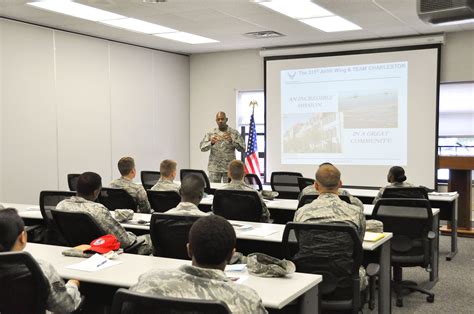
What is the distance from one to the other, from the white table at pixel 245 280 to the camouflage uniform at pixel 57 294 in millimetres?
211

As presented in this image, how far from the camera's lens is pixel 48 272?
2326 millimetres

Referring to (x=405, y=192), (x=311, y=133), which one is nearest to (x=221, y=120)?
(x=311, y=133)

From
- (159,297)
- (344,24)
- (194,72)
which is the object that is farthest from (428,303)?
(194,72)

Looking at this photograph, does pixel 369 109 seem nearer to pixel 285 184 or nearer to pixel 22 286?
pixel 285 184

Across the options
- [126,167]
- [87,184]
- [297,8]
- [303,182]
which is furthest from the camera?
[297,8]

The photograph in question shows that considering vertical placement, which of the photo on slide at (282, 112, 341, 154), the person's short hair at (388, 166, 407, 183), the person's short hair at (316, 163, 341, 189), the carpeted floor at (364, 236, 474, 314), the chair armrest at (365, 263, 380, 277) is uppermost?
the photo on slide at (282, 112, 341, 154)

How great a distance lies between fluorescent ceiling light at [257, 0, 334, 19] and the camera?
615cm

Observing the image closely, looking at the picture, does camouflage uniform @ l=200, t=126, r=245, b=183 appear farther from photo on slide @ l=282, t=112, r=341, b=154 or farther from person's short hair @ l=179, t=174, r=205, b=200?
person's short hair @ l=179, t=174, r=205, b=200

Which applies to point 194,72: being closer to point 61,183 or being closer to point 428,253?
point 61,183

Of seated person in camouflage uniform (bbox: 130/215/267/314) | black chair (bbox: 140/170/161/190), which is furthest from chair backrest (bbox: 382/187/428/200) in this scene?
seated person in camouflage uniform (bbox: 130/215/267/314)

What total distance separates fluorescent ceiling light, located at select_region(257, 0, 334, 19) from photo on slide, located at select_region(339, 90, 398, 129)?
7.31 ft

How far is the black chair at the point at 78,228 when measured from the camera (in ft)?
11.4

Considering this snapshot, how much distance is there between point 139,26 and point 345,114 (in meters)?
3.62

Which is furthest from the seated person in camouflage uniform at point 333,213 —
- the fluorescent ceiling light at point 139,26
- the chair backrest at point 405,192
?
the fluorescent ceiling light at point 139,26
